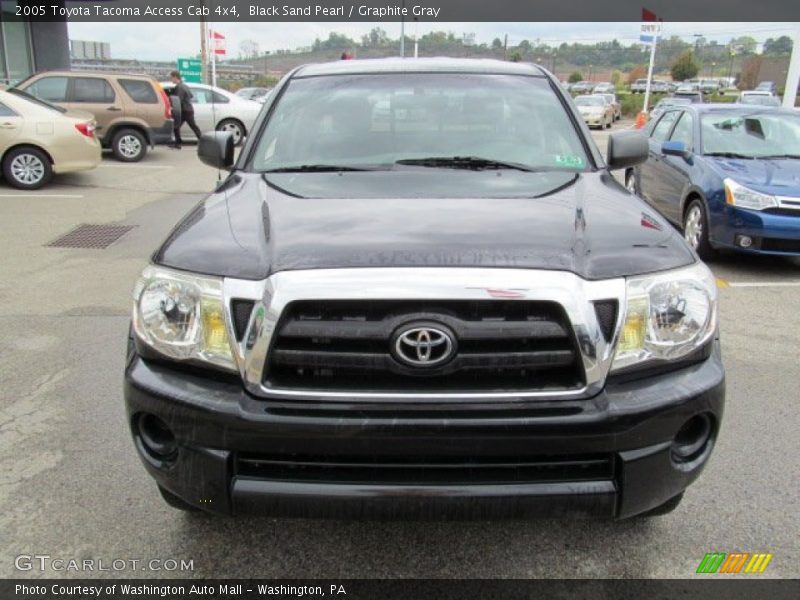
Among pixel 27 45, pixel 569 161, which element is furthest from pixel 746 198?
pixel 27 45

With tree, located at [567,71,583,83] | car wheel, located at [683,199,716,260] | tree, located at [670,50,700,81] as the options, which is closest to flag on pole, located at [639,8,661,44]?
car wheel, located at [683,199,716,260]

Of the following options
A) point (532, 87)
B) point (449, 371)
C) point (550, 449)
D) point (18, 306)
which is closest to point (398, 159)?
point (532, 87)

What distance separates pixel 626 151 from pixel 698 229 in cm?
399

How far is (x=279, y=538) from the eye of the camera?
275 centimetres

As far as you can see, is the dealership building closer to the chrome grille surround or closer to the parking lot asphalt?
the parking lot asphalt

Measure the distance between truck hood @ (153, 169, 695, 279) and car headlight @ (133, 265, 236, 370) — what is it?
0.19 ft

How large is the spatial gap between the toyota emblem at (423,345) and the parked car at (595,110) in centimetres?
2778

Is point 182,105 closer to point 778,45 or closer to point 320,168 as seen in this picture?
point 320,168

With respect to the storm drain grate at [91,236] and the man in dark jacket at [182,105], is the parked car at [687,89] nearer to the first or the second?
the man in dark jacket at [182,105]

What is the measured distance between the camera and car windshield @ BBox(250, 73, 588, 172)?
335 cm

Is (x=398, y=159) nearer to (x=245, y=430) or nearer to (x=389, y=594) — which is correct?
(x=245, y=430)

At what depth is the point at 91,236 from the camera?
8.25 meters

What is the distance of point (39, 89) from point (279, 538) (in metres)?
14.3

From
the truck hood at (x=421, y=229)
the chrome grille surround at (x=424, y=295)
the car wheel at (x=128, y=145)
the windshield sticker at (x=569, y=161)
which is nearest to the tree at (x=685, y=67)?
the car wheel at (x=128, y=145)
